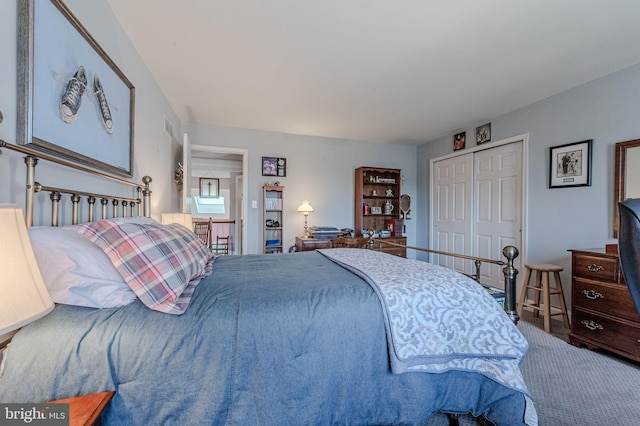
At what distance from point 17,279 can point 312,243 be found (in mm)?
3446

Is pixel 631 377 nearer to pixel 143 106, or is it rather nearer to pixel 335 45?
pixel 335 45

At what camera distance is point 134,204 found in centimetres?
212

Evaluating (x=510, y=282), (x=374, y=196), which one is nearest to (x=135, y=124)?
(x=510, y=282)

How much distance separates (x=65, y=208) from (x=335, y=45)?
6.68 feet

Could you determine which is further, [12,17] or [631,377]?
[631,377]

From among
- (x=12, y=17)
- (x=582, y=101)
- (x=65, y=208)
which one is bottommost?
(x=65, y=208)

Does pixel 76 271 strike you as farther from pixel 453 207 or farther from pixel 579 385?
pixel 453 207

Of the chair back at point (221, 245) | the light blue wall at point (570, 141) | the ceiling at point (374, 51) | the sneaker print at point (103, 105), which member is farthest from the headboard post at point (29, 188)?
the chair back at point (221, 245)

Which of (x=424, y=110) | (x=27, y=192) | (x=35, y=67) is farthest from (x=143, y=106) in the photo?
(x=424, y=110)

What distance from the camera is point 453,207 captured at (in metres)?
4.32

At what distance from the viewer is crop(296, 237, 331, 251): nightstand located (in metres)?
3.98

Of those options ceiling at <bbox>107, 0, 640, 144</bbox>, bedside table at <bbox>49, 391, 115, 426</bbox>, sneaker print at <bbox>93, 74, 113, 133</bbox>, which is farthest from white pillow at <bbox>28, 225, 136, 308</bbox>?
ceiling at <bbox>107, 0, 640, 144</bbox>

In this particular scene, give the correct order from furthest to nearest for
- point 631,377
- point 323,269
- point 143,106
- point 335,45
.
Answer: point 143,106, point 335,45, point 631,377, point 323,269

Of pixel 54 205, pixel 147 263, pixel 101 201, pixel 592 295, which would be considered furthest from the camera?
pixel 592 295
